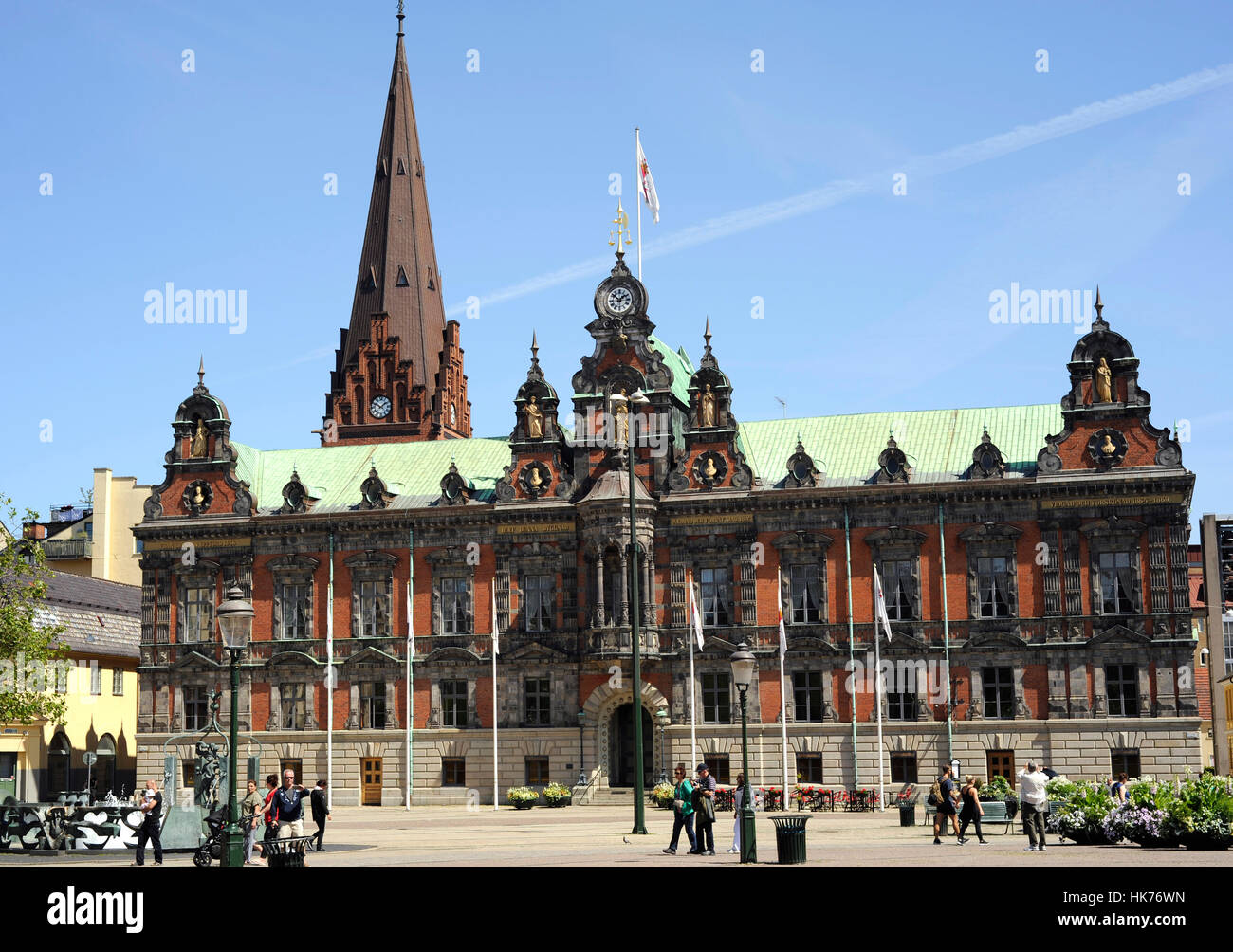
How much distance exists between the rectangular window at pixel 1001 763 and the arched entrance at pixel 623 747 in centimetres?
1382

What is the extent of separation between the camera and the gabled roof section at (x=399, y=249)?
306 ft

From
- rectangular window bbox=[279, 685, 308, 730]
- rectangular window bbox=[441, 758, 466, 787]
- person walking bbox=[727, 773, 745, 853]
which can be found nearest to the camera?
person walking bbox=[727, 773, 745, 853]

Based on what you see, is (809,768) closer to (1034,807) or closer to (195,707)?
(195,707)

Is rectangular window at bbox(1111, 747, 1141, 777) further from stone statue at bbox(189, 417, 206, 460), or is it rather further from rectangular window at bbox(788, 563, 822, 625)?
stone statue at bbox(189, 417, 206, 460)

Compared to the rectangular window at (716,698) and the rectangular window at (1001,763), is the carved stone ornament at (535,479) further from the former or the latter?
the rectangular window at (1001,763)

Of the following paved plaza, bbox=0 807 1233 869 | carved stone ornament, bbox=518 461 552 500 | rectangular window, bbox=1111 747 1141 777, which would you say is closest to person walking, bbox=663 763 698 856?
paved plaza, bbox=0 807 1233 869

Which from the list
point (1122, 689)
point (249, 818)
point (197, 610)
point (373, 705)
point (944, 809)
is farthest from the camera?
point (197, 610)

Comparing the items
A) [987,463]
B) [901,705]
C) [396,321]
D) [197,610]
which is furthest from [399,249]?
[901,705]

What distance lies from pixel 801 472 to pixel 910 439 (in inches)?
208

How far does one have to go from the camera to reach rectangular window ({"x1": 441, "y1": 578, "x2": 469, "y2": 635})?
65062mm

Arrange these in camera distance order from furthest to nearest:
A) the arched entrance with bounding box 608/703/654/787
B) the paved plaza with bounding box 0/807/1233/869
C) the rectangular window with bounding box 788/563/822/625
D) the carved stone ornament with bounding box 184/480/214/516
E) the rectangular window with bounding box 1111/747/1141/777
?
the carved stone ornament with bounding box 184/480/214/516 → the arched entrance with bounding box 608/703/654/787 → the rectangular window with bounding box 788/563/822/625 → the rectangular window with bounding box 1111/747/1141/777 → the paved plaza with bounding box 0/807/1233/869

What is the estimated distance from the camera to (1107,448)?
59.4 metres

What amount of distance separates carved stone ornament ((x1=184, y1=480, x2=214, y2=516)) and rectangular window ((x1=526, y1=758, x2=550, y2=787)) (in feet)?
61.8
